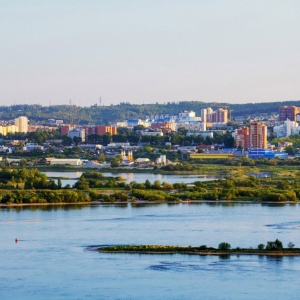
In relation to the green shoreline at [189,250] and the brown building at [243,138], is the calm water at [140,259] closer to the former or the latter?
the green shoreline at [189,250]

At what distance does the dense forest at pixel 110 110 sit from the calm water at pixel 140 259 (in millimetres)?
50546

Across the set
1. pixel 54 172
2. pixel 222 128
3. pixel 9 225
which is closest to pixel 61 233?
pixel 9 225

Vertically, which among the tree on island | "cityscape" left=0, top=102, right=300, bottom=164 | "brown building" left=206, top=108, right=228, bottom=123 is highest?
"brown building" left=206, top=108, right=228, bottom=123

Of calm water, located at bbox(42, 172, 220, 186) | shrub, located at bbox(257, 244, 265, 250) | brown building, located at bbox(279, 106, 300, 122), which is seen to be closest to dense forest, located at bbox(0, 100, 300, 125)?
brown building, located at bbox(279, 106, 300, 122)

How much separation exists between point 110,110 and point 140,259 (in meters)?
64.0

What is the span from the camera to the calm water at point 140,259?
12516 mm

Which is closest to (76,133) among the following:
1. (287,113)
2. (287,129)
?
(287,129)

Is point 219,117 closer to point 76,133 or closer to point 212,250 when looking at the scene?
point 76,133

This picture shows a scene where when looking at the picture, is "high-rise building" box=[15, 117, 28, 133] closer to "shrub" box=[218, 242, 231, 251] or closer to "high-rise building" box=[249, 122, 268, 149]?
"high-rise building" box=[249, 122, 268, 149]

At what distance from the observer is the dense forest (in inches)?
2822

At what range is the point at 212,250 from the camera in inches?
580

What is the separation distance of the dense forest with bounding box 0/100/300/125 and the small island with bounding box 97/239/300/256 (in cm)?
5420

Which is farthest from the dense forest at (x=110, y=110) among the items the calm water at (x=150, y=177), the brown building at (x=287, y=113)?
the calm water at (x=150, y=177)

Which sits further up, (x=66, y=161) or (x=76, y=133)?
(x=76, y=133)
